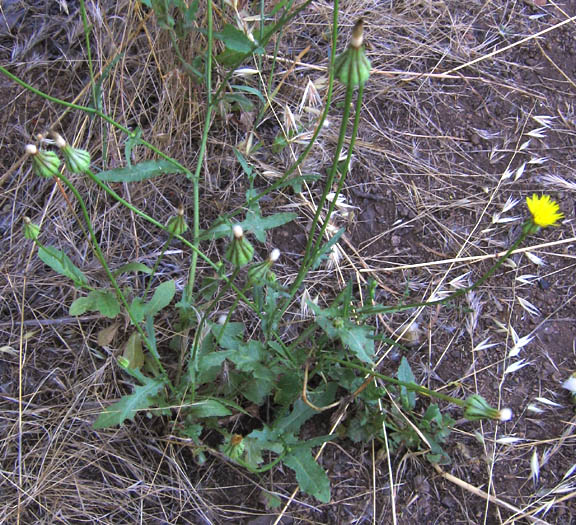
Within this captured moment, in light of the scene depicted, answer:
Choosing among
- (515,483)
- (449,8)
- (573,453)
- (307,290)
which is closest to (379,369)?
(307,290)

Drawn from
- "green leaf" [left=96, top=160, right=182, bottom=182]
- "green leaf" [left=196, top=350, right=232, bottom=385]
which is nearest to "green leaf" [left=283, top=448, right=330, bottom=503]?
"green leaf" [left=196, top=350, right=232, bottom=385]

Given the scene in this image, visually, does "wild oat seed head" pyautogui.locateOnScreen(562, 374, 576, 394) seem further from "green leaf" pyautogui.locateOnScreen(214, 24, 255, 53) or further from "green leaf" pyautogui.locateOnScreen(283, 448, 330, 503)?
"green leaf" pyautogui.locateOnScreen(214, 24, 255, 53)

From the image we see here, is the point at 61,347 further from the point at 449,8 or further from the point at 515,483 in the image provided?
the point at 449,8

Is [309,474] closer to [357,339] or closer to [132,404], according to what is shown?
[357,339]

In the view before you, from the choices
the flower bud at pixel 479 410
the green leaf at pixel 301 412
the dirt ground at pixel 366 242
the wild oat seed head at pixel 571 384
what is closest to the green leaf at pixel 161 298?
the dirt ground at pixel 366 242

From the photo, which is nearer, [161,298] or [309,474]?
[309,474]

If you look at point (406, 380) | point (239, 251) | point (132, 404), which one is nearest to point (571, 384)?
point (406, 380)
